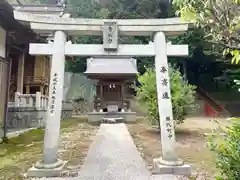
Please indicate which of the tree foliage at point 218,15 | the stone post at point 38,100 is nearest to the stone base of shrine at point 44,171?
the tree foliage at point 218,15

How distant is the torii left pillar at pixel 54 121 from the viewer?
206 inches

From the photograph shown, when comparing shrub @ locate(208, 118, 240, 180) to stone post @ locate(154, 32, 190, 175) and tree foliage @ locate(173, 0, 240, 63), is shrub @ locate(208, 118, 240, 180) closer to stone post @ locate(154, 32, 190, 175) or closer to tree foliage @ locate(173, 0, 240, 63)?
tree foliage @ locate(173, 0, 240, 63)

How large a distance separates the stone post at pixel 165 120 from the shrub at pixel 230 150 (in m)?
2.42

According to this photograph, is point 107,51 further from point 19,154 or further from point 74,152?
point 19,154

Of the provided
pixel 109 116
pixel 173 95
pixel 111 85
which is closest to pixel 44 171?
pixel 173 95

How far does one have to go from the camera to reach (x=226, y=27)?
2590mm

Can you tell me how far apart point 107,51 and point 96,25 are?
0.73m

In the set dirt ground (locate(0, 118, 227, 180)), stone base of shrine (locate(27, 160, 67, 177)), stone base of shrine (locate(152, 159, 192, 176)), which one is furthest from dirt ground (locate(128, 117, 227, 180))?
stone base of shrine (locate(27, 160, 67, 177))

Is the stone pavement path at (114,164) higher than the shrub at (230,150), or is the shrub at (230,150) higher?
the shrub at (230,150)

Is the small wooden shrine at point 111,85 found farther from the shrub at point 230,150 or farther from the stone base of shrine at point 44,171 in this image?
the shrub at point 230,150

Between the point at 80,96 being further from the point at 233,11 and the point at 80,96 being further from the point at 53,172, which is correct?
the point at 233,11

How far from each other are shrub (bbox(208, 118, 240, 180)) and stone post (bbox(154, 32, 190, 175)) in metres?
2.42

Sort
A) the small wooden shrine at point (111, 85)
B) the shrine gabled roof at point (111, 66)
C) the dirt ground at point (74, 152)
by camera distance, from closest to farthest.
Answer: the dirt ground at point (74, 152) → the shrine gabled roof at point (111, 66) → the small wooden shrine at point (111, 85)

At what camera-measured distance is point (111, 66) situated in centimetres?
1855
